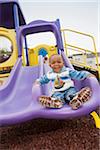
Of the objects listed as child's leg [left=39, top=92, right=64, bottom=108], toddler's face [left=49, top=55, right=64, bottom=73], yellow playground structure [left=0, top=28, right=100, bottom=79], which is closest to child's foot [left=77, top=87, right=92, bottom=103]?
child's leg [left=39, top=92, right=64, bottom=108]

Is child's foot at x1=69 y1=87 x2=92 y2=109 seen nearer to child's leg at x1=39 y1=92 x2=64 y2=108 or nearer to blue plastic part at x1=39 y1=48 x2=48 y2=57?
child's leg at x1=39 y1=92 x2=64 y2=108

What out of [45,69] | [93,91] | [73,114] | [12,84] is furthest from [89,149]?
[45,69]

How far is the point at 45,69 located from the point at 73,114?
1.10 metres

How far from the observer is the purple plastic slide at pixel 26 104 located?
1109 millimetres

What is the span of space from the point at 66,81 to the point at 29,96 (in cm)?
35

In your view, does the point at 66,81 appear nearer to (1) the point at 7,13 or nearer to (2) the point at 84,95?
(2) the point at 84,95

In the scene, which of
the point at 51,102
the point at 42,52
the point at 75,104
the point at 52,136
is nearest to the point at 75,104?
the point at 75,104

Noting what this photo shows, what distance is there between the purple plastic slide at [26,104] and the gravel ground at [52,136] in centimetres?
12

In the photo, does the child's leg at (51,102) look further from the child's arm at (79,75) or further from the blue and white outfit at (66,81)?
the child's arm at (79,75)

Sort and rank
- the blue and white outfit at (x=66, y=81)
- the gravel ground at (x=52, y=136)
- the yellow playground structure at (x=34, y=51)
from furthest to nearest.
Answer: the yellow playground structure at (x=34, y=51) < the blue and white outfit at (x=66, y=81) < the gravel ground at (x=52, y=136)

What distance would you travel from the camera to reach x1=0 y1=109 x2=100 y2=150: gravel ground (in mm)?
1070

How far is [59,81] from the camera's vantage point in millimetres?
1330

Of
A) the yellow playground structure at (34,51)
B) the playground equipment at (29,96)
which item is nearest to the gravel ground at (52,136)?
the playground equipment at (29,96)

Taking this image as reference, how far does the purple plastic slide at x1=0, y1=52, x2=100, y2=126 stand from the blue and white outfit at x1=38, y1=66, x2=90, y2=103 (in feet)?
0.17
